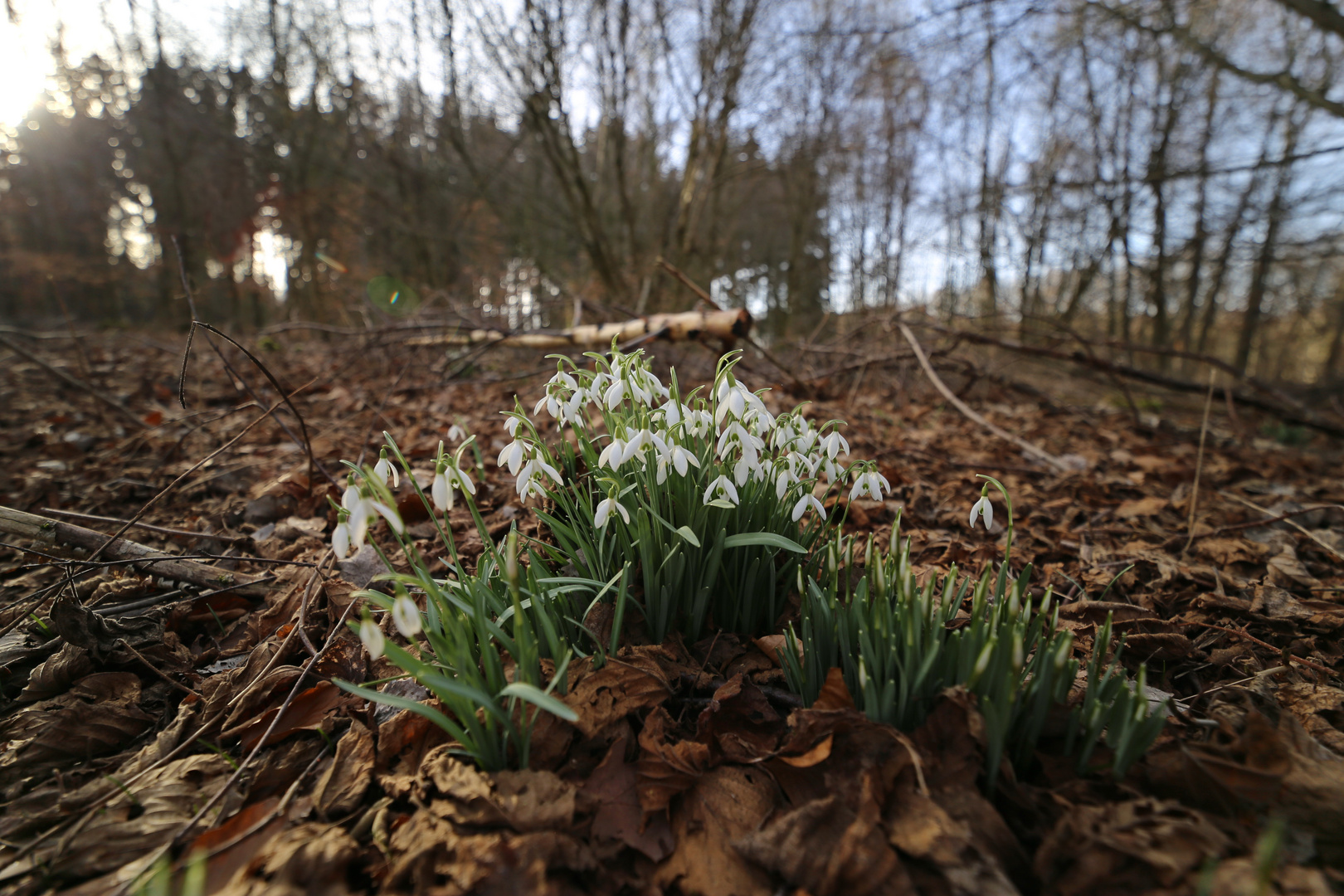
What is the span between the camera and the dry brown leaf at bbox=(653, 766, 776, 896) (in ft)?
3.28

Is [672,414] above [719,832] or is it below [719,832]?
above

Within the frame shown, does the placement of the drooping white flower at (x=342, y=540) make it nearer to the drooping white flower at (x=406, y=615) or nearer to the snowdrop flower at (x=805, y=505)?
the drooping white flower at (x=406, y=615)

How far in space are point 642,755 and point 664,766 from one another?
5 centimetres

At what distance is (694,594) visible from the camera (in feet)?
5.06

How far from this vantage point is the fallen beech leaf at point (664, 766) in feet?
3.71

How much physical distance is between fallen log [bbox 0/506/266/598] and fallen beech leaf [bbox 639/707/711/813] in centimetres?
154

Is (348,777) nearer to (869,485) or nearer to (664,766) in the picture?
(664,766)

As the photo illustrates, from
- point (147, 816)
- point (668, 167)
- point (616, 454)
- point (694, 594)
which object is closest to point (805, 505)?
point (694, 594)

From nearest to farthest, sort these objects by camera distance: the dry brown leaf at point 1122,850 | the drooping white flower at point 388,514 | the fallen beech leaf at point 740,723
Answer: the dry brown leaf at point 1122,850 < the drooping white flower at point 388,514 < the fallen beech leaf at point 740,723

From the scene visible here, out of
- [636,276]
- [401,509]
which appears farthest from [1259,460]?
[636,276]

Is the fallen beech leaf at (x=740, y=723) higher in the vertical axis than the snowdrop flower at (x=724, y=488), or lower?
lower

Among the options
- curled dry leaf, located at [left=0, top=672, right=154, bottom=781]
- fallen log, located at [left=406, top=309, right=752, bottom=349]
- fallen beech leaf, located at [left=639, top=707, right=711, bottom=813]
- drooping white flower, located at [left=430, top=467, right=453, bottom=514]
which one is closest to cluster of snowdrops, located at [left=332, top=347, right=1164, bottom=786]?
drooping white flower, located at [left=430, top=467, right=453, bottom=514]

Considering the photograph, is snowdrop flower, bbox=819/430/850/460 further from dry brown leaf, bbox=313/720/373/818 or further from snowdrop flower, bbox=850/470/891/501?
dry brown leaf, bbox=313/720/373/818

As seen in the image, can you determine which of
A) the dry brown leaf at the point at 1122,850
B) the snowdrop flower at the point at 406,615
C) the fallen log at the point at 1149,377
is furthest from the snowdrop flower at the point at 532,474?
the fallen log at the point at 1149,377
